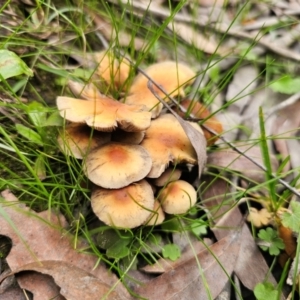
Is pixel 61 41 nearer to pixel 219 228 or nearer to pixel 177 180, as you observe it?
pixel 177 180

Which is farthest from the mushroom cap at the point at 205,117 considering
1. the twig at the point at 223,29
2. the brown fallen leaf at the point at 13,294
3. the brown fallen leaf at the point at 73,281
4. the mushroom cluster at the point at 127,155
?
the brown fallen leaf at the point at 13,294

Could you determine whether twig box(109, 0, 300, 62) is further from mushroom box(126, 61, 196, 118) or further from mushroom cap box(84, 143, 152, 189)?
mushroom cap box(84, 143, 152, 189)

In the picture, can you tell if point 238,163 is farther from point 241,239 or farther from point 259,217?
point 241,239

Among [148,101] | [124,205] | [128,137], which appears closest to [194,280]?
[124,205]

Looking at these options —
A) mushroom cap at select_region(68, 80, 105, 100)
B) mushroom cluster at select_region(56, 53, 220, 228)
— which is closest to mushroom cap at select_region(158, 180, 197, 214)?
mushroom cluster at select_region(56, 53, 220, 228)

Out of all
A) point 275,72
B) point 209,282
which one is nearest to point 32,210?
point 209,282
